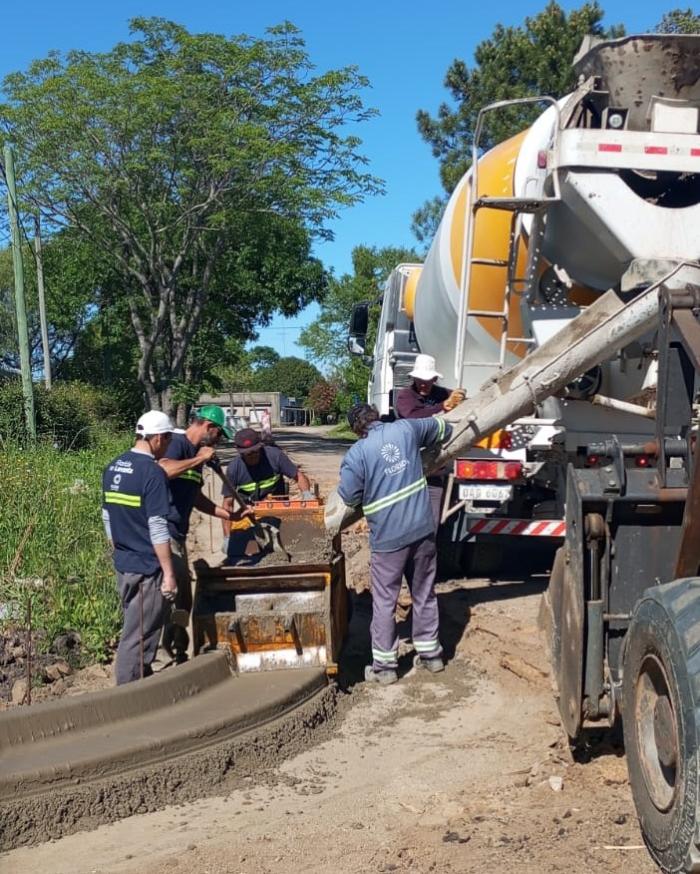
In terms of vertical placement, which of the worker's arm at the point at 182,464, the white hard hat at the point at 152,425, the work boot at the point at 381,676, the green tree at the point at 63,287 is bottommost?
the work boot at the point at 381,676

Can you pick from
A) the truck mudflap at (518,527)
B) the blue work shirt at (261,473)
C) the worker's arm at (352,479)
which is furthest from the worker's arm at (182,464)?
the truck mudflap at (518,527)

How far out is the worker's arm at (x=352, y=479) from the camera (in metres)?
5.59

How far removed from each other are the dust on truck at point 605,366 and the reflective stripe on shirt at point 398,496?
42 cm

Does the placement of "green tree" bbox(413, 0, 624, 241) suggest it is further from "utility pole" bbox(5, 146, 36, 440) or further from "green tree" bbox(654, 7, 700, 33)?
"utility pole" bbox(5, 146, 36, 440)

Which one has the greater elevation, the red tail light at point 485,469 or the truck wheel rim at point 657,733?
the red tail light at point 485,469

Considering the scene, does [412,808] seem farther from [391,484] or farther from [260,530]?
[260,530]

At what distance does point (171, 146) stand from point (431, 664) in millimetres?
15153

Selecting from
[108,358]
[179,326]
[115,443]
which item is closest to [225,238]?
[179,326]

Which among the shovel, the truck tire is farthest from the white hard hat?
the truck tire

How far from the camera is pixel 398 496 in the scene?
554cm

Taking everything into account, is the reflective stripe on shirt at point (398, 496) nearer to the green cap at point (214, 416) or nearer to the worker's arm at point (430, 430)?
the worker's arm at point (430, 430)

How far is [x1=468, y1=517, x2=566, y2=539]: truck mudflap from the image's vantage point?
6973mm

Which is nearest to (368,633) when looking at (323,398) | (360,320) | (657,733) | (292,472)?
(292,472)

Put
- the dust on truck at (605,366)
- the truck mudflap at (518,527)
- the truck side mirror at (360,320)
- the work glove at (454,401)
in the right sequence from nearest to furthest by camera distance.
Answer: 1. the dust on truck at (605,366)
2. the work glove at (454,401)
3. the truck mudflap at (518,527)
4. the truck side mirror at (360,320)
